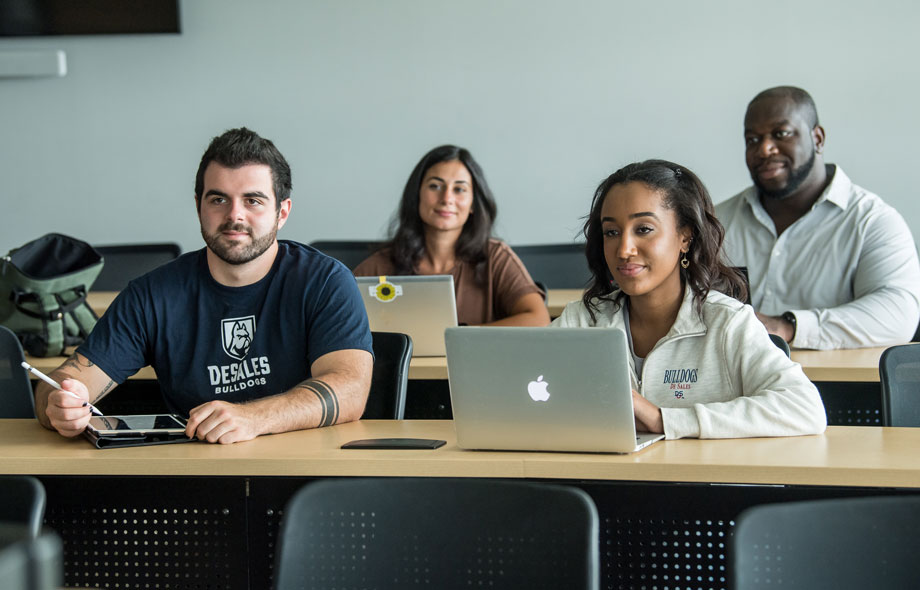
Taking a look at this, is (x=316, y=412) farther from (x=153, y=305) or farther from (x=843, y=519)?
(x=843, y=519)

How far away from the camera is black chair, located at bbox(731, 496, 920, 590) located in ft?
4.02

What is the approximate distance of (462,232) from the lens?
365 cm

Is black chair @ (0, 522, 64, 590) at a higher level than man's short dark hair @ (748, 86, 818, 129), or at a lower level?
lower

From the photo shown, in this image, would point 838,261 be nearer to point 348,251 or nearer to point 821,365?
point 821,365

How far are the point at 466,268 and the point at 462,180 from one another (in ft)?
1.05

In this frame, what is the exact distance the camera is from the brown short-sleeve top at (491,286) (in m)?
3.47

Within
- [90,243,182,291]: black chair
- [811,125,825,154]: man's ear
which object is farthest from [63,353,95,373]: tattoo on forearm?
[811,125,825,154]: man's ear

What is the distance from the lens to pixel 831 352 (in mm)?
2895

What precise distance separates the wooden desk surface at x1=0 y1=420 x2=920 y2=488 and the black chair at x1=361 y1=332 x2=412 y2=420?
14.6 inches

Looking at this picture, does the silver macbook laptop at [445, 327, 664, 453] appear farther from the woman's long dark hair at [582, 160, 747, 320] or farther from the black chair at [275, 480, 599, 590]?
the woman's long dark hair at [582, 160, 747, 320]

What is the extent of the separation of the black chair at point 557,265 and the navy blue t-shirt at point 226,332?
1894mm

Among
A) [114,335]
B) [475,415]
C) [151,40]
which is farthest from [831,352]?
[151,40]

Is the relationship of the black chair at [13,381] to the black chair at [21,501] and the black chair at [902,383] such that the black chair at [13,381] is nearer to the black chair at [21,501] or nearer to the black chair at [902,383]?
the black chair at [21,501]

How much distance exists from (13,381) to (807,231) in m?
2.52
